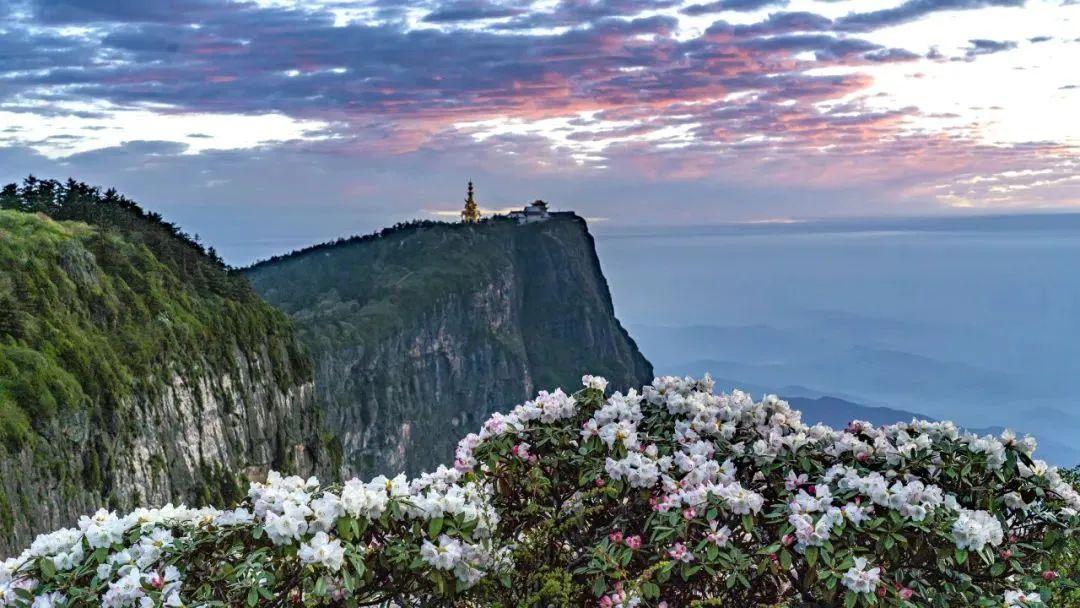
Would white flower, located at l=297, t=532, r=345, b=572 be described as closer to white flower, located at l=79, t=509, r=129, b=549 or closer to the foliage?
white flower, located at l=79, t=509, r=129, b=549

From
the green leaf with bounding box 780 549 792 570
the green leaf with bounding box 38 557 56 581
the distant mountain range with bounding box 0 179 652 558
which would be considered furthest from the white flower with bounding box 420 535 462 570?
the distant mountain range with bounding box 0 179 652 558

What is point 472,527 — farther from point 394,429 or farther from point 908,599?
point 394,429

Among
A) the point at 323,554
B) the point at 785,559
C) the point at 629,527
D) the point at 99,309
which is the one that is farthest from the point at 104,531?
the point at 99,309

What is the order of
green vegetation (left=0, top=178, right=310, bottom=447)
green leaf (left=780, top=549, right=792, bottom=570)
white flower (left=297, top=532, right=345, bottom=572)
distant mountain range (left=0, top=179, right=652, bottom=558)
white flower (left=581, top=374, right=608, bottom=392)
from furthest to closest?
1. green vegetation (left=0, top=178, right=310, bottom=447)
2. distant mountain range (left=0, top=179, right=652, bottom=558)
3. white flower (left=581, top=374, right=608, bottom=392)
4. green leaf (left=780, top=549, right=792, bottom=570)
5. white flower (left=297, top=532, right=345, bottom=572)

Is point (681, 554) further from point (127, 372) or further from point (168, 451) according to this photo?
point (168, 451)

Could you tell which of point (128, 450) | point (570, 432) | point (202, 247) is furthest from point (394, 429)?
point (570, 432)
